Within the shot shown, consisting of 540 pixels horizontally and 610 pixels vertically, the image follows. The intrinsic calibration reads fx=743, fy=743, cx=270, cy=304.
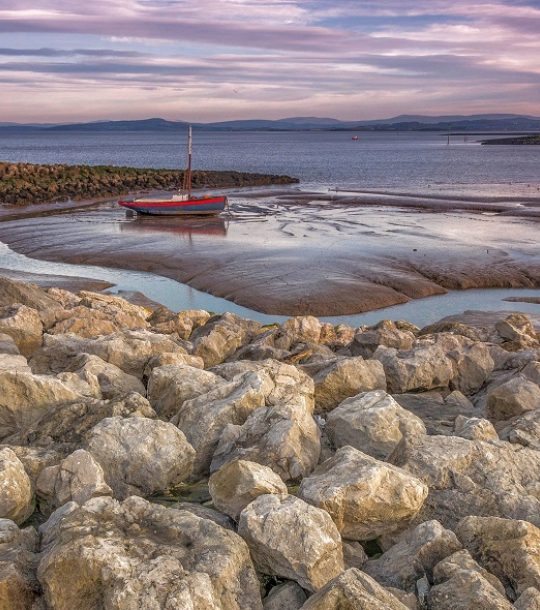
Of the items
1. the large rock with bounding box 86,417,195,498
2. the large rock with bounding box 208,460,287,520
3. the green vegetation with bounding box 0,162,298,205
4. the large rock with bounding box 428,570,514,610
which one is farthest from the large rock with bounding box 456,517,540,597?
the green vegetation with bounding box 0,162,298,205

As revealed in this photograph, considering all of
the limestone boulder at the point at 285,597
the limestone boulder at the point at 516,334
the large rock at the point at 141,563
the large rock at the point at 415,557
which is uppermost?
the large rock at the point at 141,563

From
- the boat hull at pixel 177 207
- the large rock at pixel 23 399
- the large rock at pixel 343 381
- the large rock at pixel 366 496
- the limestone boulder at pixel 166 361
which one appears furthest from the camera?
the boat hull at pixel 177 207

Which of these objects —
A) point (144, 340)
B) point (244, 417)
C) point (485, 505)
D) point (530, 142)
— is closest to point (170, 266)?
point (144, 340)

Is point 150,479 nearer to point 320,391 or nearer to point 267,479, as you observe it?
point 267,479

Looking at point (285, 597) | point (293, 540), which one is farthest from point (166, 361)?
point (285, 597)

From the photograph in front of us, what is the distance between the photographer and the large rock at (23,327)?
10.9 meters

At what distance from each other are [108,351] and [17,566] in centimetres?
485

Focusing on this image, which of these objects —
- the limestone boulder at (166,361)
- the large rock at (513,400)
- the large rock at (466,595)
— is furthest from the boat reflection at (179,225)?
the large rock at (466,595)

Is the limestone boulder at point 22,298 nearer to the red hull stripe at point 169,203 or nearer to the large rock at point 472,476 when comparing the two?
the large rock at point 472,476

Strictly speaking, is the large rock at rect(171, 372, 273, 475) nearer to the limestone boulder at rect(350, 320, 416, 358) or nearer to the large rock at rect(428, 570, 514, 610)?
the large rock at rect(428, 570, 514, 610)

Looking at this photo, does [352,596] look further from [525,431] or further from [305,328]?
[305,328]

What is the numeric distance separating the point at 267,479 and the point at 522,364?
5845 mm

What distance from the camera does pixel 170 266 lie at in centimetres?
2852

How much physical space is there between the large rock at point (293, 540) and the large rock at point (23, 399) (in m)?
3.10
